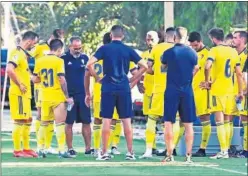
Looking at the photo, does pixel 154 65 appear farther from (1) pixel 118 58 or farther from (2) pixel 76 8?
(2) pixel 76 8

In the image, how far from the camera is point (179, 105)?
1736cm

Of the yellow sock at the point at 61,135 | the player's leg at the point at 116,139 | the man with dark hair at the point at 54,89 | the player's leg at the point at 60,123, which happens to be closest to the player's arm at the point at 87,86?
the man with dark hair at the point at 54,89

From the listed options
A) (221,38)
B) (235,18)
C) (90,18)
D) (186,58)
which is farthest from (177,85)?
(90,18)

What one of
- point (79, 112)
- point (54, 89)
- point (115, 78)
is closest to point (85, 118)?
point (79, 112)

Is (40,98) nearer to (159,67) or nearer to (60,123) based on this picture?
(60,123)

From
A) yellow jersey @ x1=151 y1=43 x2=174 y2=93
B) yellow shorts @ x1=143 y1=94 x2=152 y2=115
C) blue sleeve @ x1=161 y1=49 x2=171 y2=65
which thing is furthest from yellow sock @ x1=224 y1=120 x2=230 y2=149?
blue sleeve @ x1=161 y1=49 x2=171 y2=65

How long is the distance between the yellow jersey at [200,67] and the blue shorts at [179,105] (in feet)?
5.41

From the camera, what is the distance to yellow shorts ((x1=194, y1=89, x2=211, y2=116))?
747 inches

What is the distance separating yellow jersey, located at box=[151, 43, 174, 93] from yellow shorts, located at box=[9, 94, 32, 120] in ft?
6.73

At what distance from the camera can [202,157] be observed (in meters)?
18.7

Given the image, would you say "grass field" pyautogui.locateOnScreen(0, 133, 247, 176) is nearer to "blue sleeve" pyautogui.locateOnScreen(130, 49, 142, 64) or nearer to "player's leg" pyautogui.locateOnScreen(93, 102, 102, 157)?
"player's leg" pyautogui.locateOnScreen(93, 102, 102, 157)

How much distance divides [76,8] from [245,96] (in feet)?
91.1

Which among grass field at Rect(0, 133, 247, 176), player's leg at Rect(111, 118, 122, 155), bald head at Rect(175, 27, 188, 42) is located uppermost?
bald head at Rect(175, 27, 188, 42)

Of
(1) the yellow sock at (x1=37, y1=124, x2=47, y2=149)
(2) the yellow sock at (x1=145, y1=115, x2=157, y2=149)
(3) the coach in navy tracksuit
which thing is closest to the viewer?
(2) the yellow sock at (x1=145, y1=115, x2=157, y2=149)
